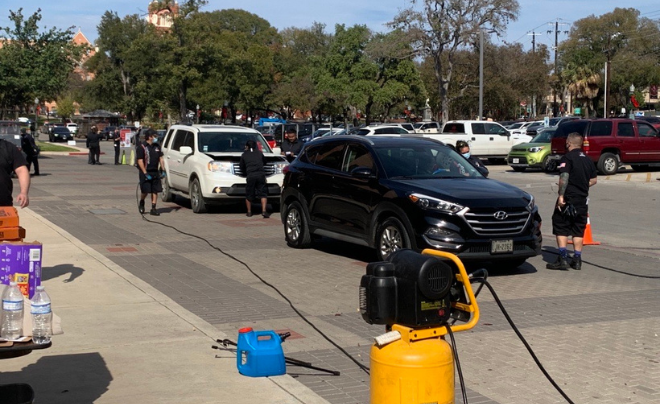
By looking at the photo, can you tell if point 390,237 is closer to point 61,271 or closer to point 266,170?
point 61,271

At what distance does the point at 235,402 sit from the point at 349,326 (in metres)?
2.53

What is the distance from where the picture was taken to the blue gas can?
645 cm

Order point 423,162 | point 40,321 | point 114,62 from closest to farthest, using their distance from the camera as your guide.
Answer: point 40,321 → point 423,162 → point 114,62

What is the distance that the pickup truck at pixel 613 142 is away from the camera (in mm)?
29750

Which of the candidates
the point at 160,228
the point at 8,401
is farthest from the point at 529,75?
the point at 8,401

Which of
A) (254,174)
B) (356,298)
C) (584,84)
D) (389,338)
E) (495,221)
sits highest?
(584,84)

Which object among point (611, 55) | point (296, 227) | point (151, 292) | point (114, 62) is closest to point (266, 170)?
point (296, 227)

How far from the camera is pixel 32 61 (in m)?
46.7

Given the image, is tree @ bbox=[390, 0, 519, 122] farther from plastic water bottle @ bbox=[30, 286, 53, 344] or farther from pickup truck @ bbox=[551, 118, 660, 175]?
plastic water bottle @ bbox=[30, 286, 53, 344]

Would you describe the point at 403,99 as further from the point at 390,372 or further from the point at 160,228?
the point at 390,372

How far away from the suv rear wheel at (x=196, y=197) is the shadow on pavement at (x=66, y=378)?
11.6 meters

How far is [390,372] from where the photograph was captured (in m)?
4.46

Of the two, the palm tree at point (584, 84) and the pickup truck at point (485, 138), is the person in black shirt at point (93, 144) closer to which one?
the pickup truck at point (485, 138)

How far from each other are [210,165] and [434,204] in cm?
859
